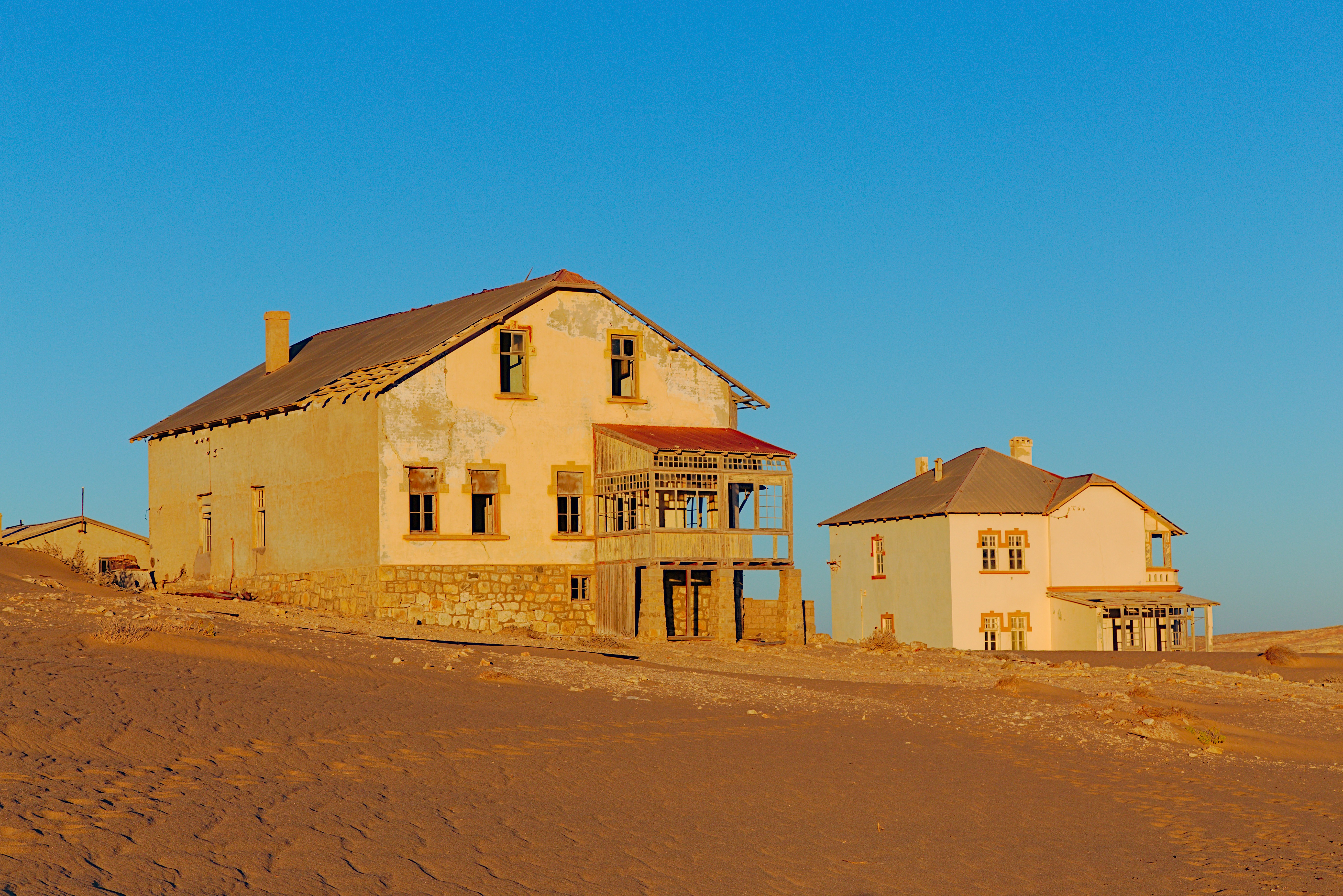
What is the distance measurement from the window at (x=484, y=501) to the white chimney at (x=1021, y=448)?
1067 inches

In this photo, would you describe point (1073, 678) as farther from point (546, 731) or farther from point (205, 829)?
point (205, 829)

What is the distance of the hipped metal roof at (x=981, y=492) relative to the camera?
47.9 meters

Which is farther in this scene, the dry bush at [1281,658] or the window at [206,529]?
the window at [206,529]

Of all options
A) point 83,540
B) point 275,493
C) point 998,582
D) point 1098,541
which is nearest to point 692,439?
point 275,493

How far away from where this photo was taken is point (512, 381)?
3519 cm

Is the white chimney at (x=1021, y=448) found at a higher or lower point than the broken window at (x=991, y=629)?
higher

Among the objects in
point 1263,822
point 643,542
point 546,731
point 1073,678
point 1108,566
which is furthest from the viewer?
point 1108,566

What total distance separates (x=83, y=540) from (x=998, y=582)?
34.1m

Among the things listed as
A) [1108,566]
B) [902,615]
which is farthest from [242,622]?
[1108,566]

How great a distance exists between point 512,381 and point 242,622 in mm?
12063

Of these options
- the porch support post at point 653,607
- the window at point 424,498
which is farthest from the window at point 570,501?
the window at point 424,498

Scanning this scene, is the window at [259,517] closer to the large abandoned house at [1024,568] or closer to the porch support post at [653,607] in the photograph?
the porch support post at [653,607]

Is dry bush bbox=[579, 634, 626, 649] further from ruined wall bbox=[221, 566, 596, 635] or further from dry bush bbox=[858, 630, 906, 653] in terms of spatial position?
dry bush bbox=[858, 630, 906, 653]

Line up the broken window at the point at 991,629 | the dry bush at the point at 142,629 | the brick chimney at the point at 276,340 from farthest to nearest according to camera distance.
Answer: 1. the broken window at the point at 991,629
2. the brick chimney at the point at 276,340
3. the dry bush at the point at 142,629
